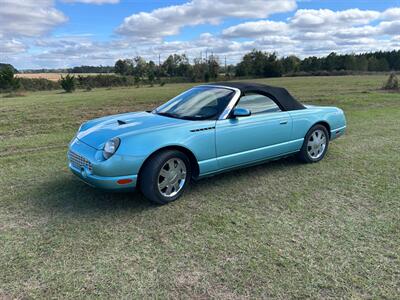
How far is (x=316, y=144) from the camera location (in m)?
5.42

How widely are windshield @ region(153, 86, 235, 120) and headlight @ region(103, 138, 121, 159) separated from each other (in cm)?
104

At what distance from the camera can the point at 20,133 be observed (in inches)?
343

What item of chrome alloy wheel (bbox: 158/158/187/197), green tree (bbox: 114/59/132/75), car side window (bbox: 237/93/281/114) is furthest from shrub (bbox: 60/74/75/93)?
green tree (bbox: 114/59/132/75)

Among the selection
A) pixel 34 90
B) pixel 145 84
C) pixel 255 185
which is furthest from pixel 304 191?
pixel 145 84

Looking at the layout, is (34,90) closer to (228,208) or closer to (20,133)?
(20,133)

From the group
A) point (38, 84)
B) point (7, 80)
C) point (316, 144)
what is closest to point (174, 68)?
point (38, 84)

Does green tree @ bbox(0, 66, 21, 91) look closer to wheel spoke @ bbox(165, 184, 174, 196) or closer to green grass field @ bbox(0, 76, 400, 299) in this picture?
green grass field @ bbox(0, 76, 400, 299)

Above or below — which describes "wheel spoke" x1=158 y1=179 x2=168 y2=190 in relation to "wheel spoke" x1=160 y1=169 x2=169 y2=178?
below

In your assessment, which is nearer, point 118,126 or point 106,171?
point 106,171

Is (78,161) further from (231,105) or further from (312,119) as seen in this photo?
(312,119)

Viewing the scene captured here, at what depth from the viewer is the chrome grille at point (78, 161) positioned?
3.66 meters

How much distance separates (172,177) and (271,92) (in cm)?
214

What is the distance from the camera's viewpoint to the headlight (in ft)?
11.7

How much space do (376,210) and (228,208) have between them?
65.4 inches
